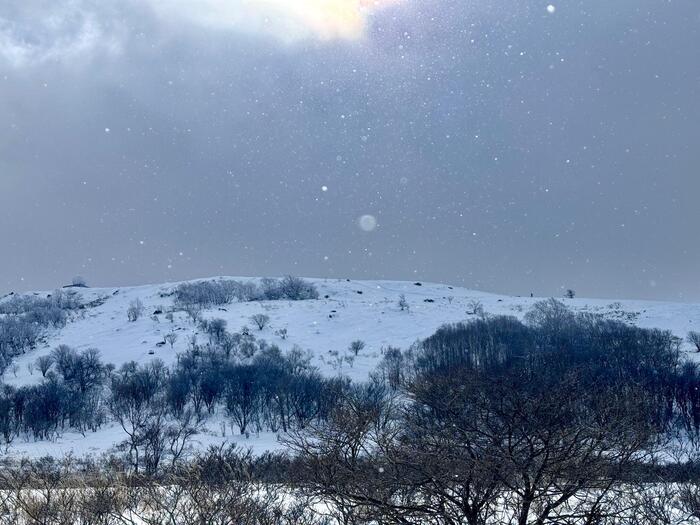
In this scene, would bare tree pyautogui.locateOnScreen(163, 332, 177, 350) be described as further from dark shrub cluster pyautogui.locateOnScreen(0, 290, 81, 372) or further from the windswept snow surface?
dark shrub cluster pyautogui.locateOnScreen(0, 290, 81, 372)

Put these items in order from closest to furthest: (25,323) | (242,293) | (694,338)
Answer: (694,338), (25,323), (242,293)

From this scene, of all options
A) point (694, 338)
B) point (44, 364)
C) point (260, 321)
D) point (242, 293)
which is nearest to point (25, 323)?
point (44, 364)

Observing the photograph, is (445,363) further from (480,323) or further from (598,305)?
(598,305)

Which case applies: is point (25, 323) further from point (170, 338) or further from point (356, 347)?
point (356, 347)

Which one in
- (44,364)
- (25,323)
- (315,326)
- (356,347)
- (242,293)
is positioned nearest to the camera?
(44,364)

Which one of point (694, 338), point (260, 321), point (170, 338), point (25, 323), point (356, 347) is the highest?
point (25, 323)

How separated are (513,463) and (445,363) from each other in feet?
223

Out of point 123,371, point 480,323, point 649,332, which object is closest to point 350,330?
point 480,323

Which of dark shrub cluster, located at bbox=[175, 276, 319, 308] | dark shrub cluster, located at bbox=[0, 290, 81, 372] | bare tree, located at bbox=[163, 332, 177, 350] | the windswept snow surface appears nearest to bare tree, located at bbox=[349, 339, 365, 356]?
the windswept snow surface

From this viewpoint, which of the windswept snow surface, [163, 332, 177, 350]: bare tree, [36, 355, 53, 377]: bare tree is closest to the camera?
[36, 355, 53, 377]: bare tree

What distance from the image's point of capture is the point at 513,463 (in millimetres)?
15703

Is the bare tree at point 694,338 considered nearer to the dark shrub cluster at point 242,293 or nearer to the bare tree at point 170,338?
the bare tree at point 170,338

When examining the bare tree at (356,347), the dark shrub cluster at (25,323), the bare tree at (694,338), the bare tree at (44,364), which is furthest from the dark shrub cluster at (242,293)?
the bare tree at (694,338)

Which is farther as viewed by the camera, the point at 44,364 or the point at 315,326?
the point at 315,326
